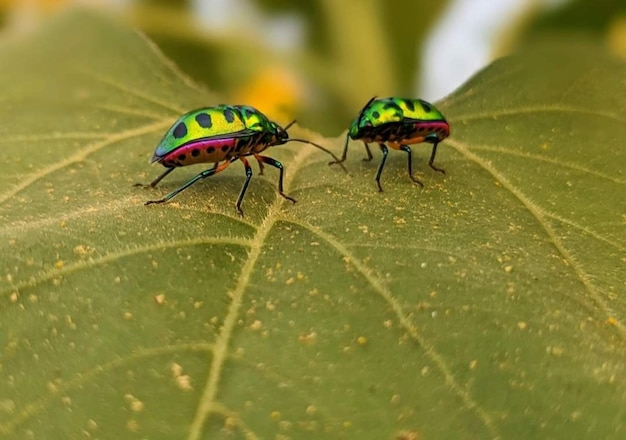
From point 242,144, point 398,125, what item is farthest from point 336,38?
point 242,144

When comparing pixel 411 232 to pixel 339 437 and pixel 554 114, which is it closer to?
pixel 339 437

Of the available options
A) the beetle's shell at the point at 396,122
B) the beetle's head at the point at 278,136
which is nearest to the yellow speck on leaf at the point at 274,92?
the beetle's shell at the point at 396,122

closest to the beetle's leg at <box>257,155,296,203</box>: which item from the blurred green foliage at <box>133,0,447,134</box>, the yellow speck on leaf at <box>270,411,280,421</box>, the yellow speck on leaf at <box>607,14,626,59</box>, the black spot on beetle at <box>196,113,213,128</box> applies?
the black spot on beetle at <box>196,113,213,128</box>

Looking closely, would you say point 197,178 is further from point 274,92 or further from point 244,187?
point 274,92

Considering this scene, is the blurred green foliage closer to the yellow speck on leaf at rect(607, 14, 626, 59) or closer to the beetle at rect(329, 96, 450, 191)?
the yellow speck on leaf at rect(607, 14, 626, 59)

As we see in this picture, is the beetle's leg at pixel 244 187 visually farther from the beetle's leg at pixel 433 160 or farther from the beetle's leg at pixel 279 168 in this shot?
the beetle's leg at pixel 433 160

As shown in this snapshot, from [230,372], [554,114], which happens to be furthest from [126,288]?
[554,114]
